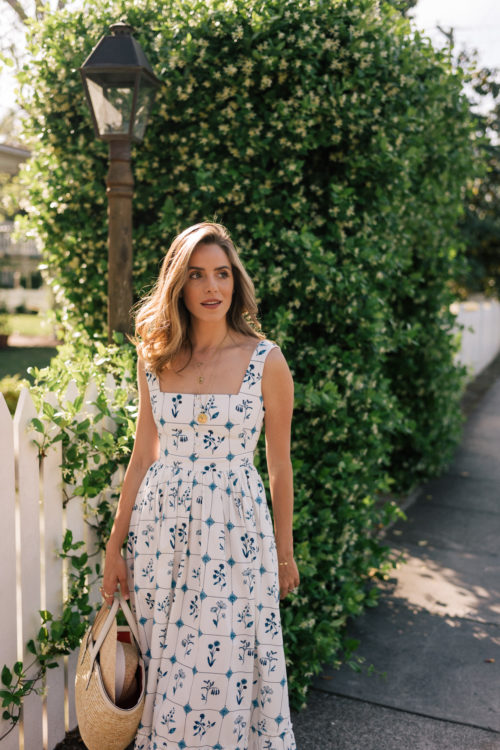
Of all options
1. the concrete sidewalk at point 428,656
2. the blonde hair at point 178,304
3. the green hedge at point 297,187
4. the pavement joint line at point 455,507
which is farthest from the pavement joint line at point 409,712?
the pavement joint line at point 455,507

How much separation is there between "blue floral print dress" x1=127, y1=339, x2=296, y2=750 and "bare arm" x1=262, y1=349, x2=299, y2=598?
0.13 feet

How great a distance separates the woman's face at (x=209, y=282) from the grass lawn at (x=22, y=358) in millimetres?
10671

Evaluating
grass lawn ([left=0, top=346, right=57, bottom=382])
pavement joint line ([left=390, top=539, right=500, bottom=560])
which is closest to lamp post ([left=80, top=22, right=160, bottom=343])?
pavement joint line ([left=390, top=539, right=500, bottom=560])

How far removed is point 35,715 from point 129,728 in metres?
0.74

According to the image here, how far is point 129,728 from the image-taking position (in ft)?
7.27

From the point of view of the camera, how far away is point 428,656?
151 inches

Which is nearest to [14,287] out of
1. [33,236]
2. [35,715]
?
[33,236]

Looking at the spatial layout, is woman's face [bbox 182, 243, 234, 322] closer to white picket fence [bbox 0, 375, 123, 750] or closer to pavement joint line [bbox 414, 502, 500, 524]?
white picket fence [bbox 0, 375, 123, 750]

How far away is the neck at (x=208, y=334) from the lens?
99.1 inches

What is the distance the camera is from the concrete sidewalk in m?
3.15

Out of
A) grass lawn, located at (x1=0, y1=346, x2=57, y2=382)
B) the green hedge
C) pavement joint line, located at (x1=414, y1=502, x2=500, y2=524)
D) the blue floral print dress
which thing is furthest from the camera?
grass lawn, located at (x1=0, y1=346, x2=57, y2=382)

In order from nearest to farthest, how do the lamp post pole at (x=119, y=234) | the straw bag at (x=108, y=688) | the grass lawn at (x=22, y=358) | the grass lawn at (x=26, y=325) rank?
the straw bag at (x=108, y=688) < the lamp post pole at (x=119, y=234) < the grass lawn at (x=22, y=358) < the grass lawn at (x=26, y=325)

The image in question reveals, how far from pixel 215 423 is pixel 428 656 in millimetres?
2242

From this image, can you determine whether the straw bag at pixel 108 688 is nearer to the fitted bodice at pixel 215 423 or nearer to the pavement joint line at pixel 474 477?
the fitted bodice at pixel 215 423
